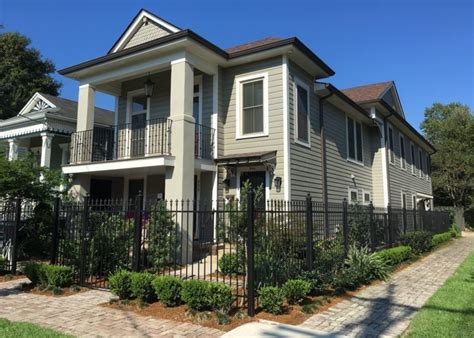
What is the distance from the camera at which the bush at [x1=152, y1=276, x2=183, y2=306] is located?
641 cm

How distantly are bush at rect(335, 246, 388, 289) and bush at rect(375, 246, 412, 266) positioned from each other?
57 centimetres

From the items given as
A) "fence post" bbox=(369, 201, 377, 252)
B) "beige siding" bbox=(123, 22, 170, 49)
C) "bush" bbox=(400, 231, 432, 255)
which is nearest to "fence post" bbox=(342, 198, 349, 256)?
"fence post" bbox=(369, 201, 377, 252)

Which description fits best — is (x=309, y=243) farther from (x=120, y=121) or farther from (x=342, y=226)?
(x=120, y=121)

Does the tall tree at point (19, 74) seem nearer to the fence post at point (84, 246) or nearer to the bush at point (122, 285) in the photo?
the fence post at point (84, 246)

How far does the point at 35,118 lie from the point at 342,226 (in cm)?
1323

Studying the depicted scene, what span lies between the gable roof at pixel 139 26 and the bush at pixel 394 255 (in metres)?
8.96

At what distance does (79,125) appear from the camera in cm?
1345

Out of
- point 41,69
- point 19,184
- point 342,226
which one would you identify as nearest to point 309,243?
point 342,226

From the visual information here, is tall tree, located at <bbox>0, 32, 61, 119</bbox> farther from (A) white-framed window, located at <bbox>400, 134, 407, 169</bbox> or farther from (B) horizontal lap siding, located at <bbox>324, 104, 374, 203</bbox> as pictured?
(A) white-framed window, located at <bbox>400, 134, 407, 169</bbox>

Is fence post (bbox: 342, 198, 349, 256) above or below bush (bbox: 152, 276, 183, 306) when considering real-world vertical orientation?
above

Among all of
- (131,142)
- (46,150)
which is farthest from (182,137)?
(46,150)

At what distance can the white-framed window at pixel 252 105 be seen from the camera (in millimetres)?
12195

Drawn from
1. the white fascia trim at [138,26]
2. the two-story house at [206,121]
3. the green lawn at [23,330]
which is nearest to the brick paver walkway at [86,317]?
the green lawn at [23,330]

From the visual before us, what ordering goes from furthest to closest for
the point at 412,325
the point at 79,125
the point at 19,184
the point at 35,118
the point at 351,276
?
1. the point at 35,118
2. the point at 79,125
3. the point at 19,184
4. the point at 351,276
5. the point at 412,325
